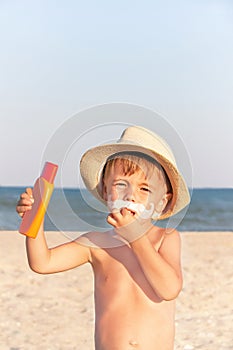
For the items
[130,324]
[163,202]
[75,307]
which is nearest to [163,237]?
[163,202]

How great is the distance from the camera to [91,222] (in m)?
2.03

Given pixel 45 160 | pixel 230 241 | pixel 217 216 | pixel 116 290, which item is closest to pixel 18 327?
pixel 116 290

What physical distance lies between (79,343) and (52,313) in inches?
28.7

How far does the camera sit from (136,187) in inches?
75.8

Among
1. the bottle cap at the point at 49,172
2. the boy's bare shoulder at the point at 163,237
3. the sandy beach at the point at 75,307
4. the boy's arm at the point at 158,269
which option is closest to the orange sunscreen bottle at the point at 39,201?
the bottle cap at the point at 49,172

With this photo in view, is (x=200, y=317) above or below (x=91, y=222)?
below

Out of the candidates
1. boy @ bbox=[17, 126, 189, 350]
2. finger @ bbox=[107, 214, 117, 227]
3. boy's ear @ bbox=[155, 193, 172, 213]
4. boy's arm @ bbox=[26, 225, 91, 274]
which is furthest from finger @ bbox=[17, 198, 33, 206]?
boy's ear @ bbox=[155, 193, 172, 213]

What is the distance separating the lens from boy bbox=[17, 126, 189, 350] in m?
1.93

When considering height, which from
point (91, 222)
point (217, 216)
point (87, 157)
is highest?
point (87, 157)

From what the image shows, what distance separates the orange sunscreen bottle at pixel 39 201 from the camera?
6.20 ft

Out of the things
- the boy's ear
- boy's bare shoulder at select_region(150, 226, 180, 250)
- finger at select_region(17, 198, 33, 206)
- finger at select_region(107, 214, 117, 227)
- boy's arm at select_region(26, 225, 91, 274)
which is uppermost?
finger at select_region(107, 214, 117, 227)

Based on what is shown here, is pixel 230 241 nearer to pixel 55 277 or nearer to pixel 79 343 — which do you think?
pixel 55 277

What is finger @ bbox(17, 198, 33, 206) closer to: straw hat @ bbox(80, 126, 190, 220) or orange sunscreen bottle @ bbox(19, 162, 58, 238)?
orange sunscreen bottle @ bbox(19, 162, 58, 238)

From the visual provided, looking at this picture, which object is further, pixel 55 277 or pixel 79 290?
pixel 55 277
